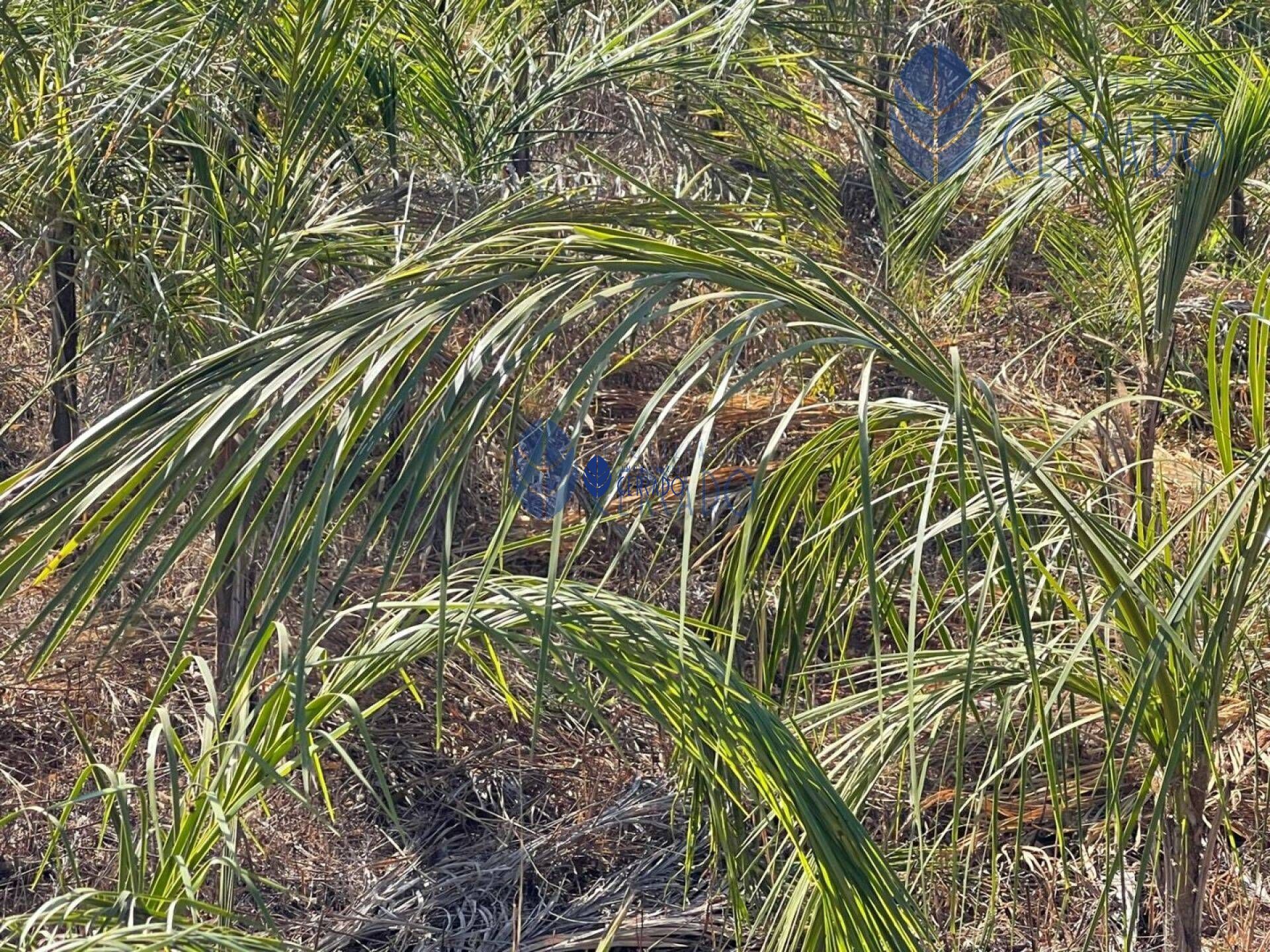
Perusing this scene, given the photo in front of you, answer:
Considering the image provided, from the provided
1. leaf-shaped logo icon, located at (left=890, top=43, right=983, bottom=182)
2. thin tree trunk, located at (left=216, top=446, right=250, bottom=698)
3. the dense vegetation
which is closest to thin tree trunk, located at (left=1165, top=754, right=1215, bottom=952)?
the dense vegetation

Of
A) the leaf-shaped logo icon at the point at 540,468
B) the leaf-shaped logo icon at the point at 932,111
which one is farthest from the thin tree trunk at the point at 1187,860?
the leaf-shaped logo icon at the point at 932,111

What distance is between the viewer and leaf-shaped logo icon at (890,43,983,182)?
454 cm

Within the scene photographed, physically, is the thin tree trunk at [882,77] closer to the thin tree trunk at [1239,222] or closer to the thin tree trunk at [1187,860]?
the thin tree trunk at [1239,222]

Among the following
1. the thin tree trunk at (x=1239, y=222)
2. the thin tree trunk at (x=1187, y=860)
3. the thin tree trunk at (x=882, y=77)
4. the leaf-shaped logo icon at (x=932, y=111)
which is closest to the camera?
the thin tree trunk at (x=1187, y=860)

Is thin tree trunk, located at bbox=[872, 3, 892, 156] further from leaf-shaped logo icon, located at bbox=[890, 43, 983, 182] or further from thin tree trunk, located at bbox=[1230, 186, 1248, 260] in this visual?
thin tree trunk, located at bbox=[1230, 186, 1248, 260]

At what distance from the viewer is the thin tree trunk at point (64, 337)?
259cm

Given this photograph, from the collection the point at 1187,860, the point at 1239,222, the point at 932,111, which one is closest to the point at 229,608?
the point at 1187,860

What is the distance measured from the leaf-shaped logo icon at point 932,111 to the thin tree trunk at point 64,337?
8.36 feet

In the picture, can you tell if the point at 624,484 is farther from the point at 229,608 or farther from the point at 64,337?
the point at 64,337

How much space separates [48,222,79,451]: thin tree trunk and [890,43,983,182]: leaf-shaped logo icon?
8.36ft

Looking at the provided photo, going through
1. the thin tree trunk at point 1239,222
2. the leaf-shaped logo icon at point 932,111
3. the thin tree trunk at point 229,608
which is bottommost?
the thin tree trunk at point 229,608

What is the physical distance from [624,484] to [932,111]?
3.49 meters

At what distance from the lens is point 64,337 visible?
2.76 m

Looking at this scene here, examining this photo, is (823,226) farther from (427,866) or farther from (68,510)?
(68,510)
